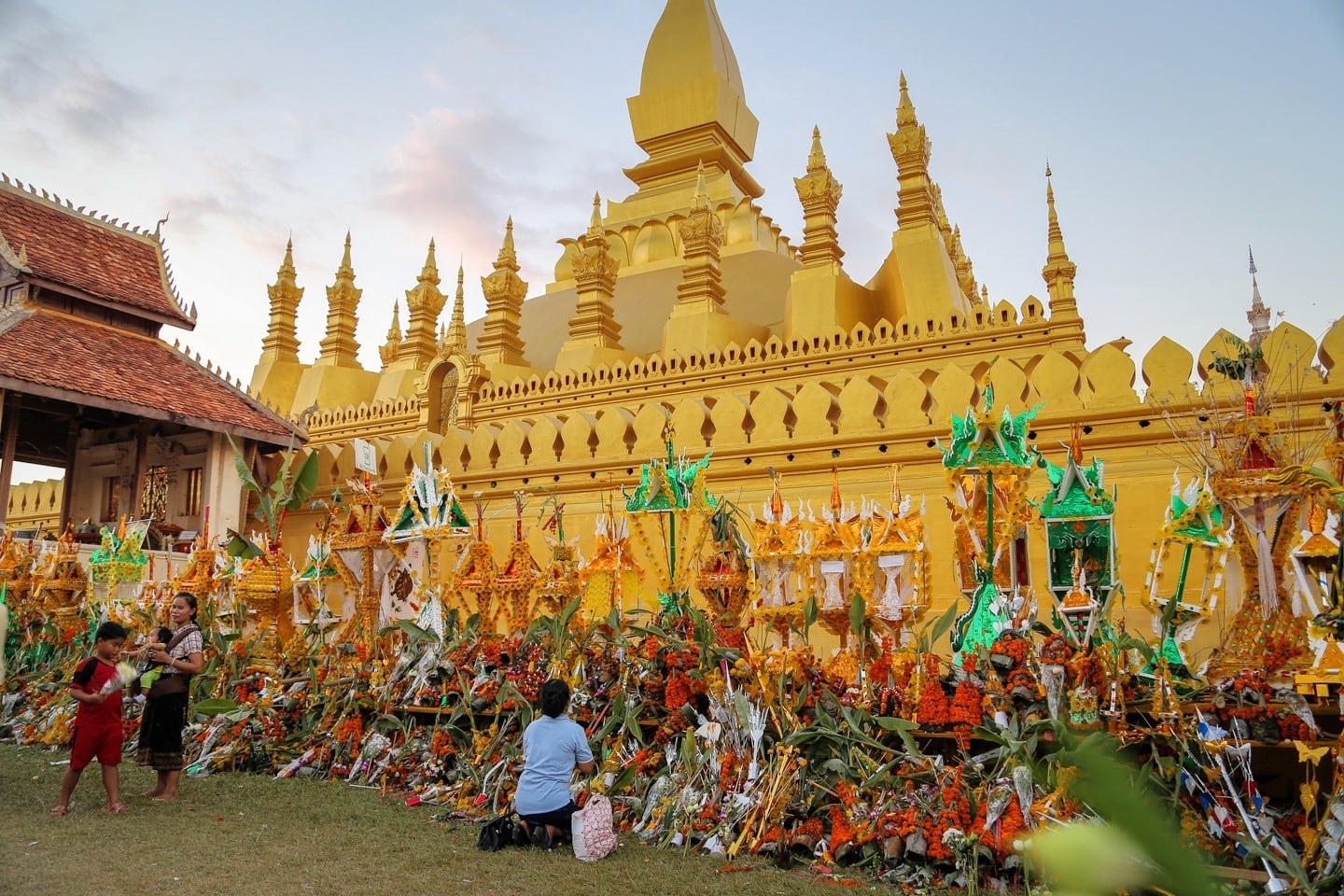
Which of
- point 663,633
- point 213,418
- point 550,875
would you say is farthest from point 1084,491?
point 213,418

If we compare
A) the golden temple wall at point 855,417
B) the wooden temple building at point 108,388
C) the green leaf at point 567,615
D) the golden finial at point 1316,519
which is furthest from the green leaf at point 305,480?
the golden finial at point 1316,519

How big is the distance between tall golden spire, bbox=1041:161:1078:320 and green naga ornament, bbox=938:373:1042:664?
5507mm

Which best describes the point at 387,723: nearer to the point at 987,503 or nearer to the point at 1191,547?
the point at 987,503

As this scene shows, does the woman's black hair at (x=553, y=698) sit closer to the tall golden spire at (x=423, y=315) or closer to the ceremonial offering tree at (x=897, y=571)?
the ceremonial offering tree at (x=897, y=571)

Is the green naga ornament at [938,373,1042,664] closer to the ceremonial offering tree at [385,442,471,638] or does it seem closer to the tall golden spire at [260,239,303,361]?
the ceremonial offering tree at [385,442,471,638]

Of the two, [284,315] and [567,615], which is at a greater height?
[284,315]

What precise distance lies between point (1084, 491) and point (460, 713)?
449 cm

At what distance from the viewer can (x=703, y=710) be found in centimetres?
587

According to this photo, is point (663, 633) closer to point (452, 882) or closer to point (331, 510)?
point (452, 882)

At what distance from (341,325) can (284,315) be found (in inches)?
60.5

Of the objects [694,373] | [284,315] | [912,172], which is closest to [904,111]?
[912,172]

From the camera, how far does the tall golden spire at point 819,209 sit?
14.6 metres

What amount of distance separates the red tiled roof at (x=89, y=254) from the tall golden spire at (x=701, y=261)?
753 centimetres

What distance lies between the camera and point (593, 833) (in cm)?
474
